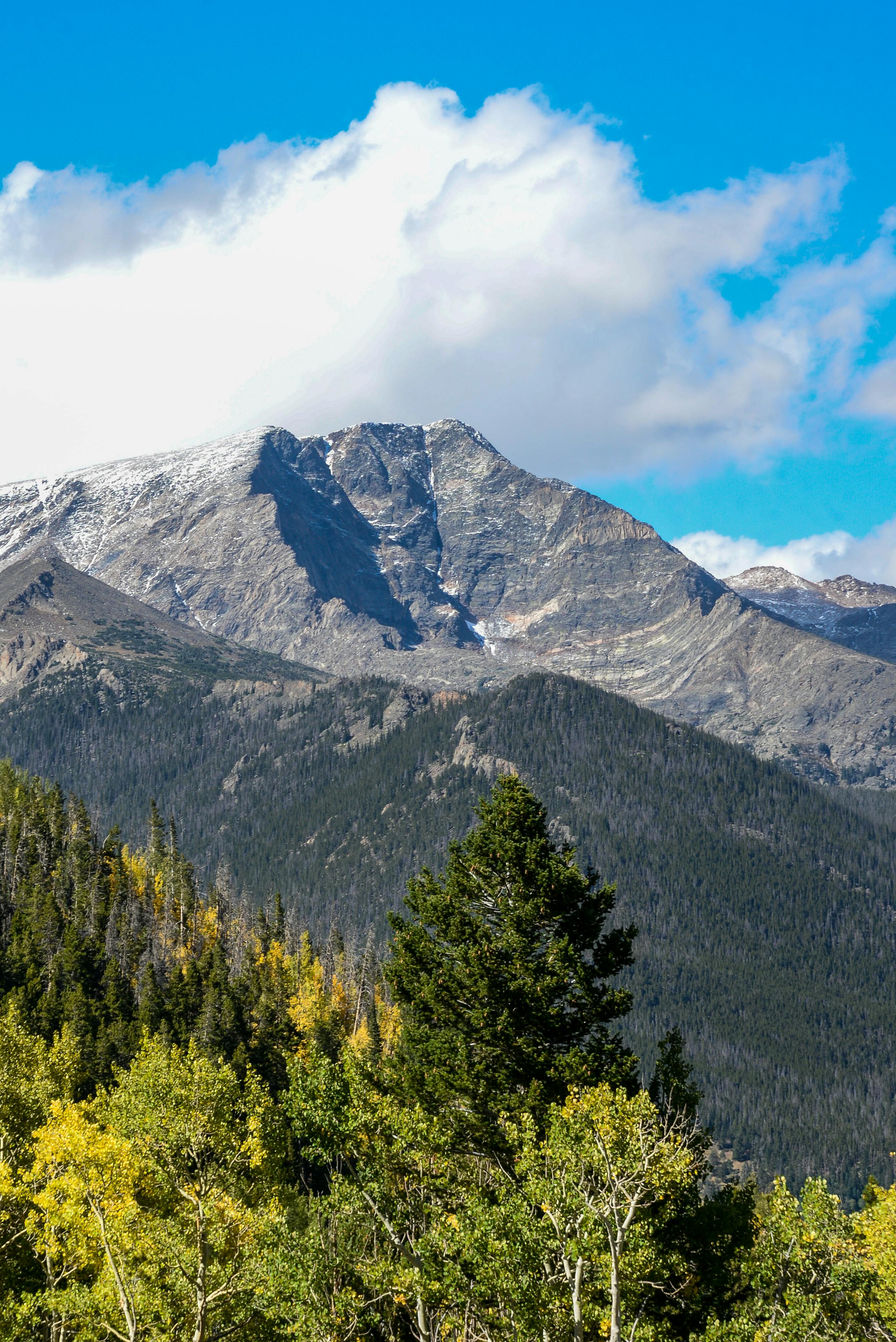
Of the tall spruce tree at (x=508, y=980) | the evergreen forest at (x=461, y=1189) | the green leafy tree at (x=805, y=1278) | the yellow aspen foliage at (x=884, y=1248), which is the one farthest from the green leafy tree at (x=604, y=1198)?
the yellow aspen foliage at (x=884, y=1248)

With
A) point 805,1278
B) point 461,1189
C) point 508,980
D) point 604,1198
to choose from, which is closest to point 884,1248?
point 805,1278

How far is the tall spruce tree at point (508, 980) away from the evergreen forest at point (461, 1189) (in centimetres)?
8

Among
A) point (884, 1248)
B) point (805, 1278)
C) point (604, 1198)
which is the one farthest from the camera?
point (884, 1248)

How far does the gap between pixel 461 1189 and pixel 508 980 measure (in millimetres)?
5556

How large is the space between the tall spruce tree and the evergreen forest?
8 cm

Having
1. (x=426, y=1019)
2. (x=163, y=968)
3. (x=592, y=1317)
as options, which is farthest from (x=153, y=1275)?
(x=163, y=968)

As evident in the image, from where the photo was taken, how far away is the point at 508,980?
31.5 metres

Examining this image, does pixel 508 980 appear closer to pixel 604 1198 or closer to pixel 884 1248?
pixel 604 1198

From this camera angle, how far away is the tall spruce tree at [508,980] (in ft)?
101

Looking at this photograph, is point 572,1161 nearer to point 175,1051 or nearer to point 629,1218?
point 629,1218

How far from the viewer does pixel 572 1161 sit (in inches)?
958

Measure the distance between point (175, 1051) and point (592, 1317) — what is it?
116ft

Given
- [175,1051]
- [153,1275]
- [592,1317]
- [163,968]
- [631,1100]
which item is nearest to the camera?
[592,1317]

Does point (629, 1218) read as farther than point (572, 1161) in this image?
No
